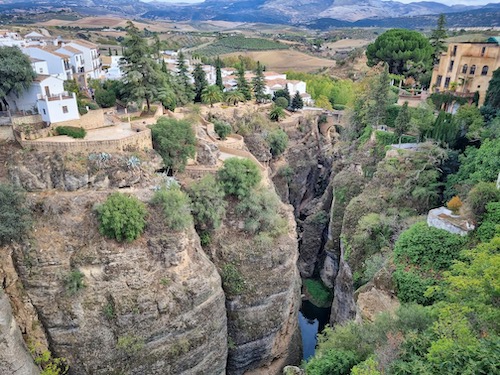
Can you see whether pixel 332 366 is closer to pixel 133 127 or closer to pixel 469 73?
pixel 133 127

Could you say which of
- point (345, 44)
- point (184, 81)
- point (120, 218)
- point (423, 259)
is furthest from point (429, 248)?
point (345, 44)

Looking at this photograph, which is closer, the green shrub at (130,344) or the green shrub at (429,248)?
the green shrub at (429,248)

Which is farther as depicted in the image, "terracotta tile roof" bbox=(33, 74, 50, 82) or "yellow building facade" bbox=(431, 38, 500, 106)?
"yellow building facade" bbox=(431, 38, 500, 106)

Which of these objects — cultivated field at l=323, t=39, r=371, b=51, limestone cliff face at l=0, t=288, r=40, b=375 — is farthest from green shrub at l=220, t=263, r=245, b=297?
cultivated field at l=323, t=39, r=371, b=51

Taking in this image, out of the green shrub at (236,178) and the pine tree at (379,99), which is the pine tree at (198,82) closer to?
the pine tree at (379,99)

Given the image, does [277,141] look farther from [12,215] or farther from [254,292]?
[12,215]

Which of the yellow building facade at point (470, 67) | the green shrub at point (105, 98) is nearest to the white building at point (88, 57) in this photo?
the green shrub at point (105, 98)

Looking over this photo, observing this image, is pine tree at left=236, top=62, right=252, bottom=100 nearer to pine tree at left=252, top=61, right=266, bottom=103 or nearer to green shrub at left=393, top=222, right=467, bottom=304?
pine tree at left=252, top=61, right=266, bottom=103
